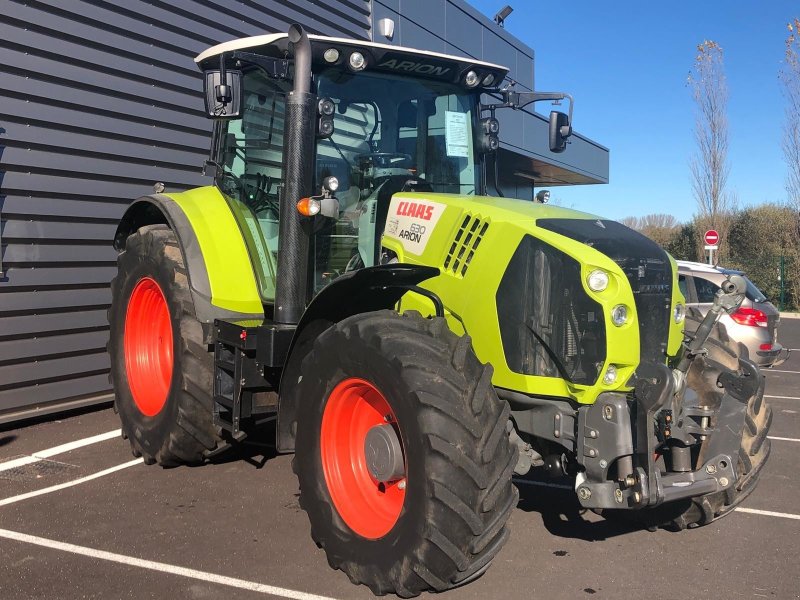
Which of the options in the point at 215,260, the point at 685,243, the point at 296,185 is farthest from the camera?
the point at 685,243

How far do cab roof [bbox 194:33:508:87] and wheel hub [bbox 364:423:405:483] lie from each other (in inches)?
81.8

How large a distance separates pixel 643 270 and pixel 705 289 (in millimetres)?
6341

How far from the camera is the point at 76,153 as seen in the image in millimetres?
6773

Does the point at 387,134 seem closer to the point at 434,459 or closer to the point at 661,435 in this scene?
the point at 434,459

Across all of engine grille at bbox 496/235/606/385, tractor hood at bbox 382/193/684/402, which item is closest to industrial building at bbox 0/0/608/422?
tractor hood at bbox 382/193/684/402

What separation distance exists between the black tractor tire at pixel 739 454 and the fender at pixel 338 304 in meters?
1.43

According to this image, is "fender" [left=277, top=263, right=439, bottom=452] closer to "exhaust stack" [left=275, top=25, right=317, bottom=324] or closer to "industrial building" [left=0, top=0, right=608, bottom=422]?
"exhaust stack" [left=275, top=25, right=317, bottom=324]

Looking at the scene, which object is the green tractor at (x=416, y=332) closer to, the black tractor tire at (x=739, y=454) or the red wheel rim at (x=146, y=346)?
the black tractor tire at (x=739, y=454)

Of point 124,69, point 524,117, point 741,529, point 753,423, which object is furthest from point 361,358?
point 524,117

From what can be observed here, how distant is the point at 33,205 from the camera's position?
21.0 ft

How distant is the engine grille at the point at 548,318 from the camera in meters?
3.23

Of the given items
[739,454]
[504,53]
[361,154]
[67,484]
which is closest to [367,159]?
[361,154]

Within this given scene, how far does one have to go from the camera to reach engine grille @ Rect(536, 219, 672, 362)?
3.39 metres

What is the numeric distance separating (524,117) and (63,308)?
12620mm
